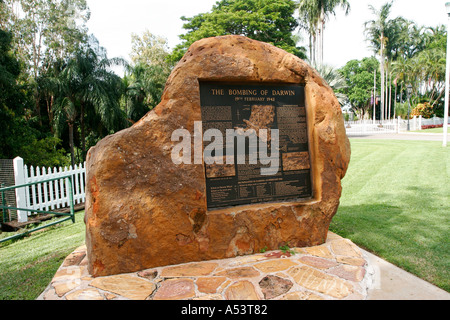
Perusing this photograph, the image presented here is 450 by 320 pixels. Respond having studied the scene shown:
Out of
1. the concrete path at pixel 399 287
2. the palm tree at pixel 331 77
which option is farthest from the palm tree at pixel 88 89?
the concrete path at pixel 399 287

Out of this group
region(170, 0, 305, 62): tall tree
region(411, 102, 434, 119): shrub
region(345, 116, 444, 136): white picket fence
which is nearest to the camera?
region(170, 0, 305, 62): tall tree

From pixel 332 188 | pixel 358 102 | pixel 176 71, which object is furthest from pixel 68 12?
pixel 358 102

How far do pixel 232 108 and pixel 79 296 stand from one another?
283 centimetres

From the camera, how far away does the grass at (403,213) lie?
4082mm

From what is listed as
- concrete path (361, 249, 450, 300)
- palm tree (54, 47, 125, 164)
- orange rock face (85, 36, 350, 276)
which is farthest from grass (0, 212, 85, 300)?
palm tree (54, 47, 125, 164)

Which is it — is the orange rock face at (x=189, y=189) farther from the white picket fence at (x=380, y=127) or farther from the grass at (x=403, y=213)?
the white picket fence at (x=380, y=127)

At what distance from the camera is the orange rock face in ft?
11.5

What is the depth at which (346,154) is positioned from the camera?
444cm

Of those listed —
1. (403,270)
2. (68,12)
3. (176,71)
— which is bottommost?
(403,270)

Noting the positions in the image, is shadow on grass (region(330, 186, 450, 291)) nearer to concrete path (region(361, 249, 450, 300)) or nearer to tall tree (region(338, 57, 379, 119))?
concrete path (region(361, 249, 450, 300))

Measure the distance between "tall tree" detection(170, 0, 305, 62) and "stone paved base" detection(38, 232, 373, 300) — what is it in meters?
21.9

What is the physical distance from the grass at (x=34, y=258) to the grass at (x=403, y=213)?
4585 millimetres

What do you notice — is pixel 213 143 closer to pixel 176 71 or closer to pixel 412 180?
pixel 176 71

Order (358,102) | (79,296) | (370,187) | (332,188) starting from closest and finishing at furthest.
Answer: (79,296)
(332,188)
(370,187)
(358,102)
